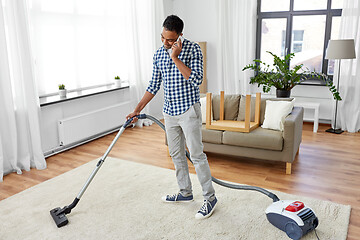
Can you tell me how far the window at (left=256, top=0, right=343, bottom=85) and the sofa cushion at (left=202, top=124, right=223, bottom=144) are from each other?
2.48 m

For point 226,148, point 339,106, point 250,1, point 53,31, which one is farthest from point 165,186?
point 250,1

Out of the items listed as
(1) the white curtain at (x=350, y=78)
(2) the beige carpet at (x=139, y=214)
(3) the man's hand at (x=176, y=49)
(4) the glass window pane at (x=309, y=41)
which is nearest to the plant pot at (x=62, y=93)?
(2) the beige carpet at (x=139, y=214)

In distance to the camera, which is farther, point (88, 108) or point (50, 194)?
point (88, 108)

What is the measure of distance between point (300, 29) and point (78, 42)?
3363mm

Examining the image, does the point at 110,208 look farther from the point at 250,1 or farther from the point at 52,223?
the point at 250,1

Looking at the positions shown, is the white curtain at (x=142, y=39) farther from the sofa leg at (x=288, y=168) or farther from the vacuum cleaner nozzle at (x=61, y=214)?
the vacuum cleaner nozzle at (x=61, y=214)

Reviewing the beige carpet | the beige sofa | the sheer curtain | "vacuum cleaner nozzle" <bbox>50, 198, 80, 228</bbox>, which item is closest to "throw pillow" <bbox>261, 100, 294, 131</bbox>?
the beige sofa

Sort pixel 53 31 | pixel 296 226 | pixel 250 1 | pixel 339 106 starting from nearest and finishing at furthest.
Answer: pixel 296 226 → pixel 53 31 → pixel 339 106 → pixel 250 1

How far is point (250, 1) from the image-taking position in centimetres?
535

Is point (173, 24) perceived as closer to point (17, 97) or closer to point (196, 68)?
point (196, 68)

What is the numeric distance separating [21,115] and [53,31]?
113 centimetres

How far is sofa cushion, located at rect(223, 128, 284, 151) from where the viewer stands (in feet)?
10.6

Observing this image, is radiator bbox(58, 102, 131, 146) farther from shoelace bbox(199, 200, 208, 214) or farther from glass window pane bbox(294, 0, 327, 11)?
glass window pane bbox(294, 0, 327, 11)

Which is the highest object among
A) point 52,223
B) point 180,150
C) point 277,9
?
point 277,9
